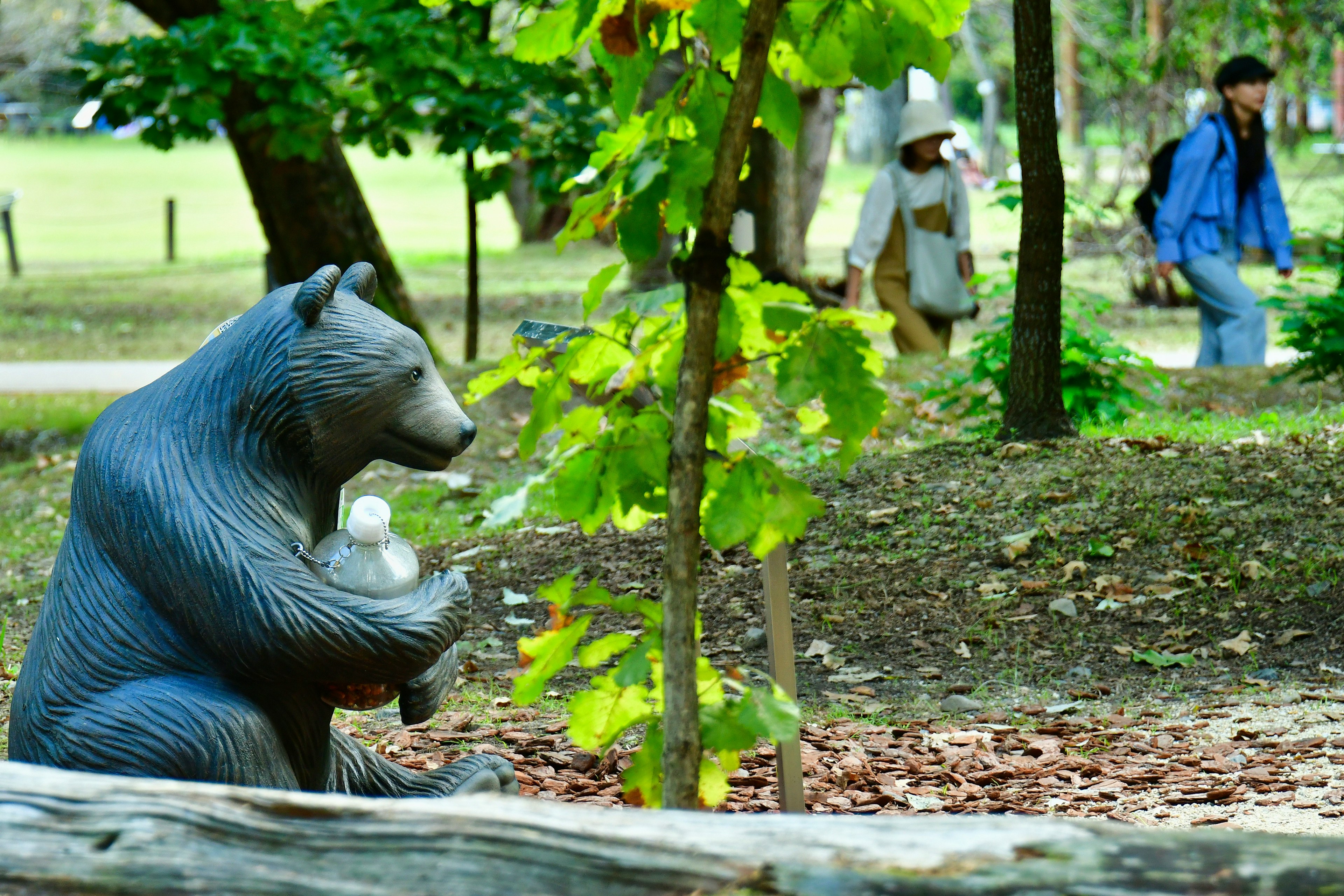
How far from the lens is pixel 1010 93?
39.8 m

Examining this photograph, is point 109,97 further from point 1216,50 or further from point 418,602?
point 1216,50

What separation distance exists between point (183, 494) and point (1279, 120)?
2995 centimetres

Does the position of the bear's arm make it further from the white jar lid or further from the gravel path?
the gravel path

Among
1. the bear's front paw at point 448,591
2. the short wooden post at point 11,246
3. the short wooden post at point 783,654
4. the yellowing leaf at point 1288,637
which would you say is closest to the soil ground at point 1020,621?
the yellowing leaf at point 1288,637

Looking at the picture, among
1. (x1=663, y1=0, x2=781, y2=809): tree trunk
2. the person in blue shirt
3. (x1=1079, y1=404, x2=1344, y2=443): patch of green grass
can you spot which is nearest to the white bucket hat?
the person in blue shirt

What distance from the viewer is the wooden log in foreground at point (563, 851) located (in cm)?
153

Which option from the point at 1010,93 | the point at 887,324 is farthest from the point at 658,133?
the point at 1010,93

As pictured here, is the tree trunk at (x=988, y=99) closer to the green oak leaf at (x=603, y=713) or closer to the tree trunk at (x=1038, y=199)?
the tree trunk at (x=1038, y=199)

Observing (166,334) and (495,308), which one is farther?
(495,308)

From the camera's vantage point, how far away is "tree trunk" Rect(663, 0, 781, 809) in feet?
6.40

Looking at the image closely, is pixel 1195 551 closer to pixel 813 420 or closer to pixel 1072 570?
pixel 1072 570

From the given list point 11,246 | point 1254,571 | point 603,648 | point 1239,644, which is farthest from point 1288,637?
point 11,246

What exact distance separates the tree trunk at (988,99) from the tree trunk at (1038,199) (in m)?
17.6

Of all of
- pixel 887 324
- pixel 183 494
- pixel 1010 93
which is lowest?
pixel 183 494
